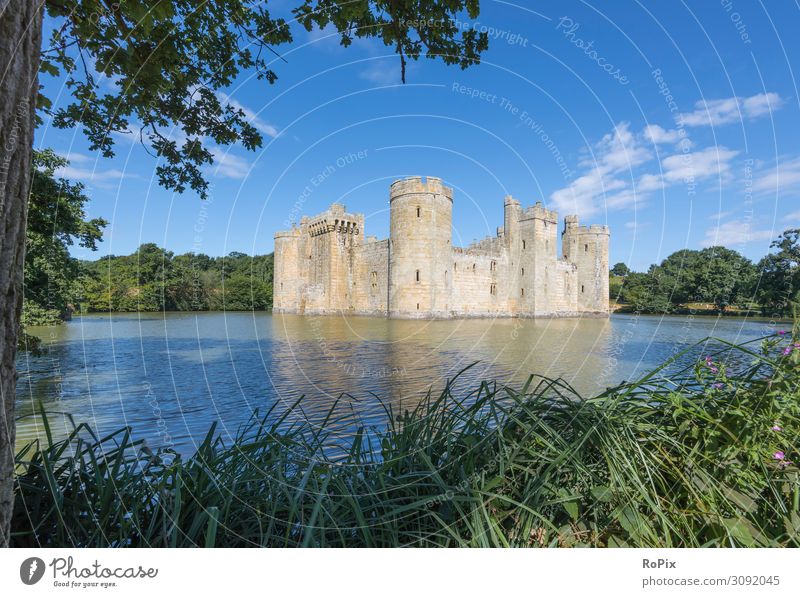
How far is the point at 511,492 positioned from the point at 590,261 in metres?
38.5

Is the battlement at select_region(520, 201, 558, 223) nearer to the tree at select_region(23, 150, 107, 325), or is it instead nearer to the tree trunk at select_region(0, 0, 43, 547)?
the tree at select_region(23, 150, 107, 325)

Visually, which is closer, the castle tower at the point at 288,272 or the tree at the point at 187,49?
the tree at the point at 187,49

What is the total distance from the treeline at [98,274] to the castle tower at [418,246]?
9836 millimetres

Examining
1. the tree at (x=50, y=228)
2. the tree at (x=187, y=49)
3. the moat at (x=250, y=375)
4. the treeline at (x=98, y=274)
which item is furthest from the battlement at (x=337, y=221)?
the tree at (x=187, y=49)

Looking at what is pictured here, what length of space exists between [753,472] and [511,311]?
3158cm


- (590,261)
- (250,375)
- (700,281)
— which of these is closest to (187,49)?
(250,375)

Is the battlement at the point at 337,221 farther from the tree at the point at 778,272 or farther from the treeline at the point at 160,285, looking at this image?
the tree at the point at 778,272

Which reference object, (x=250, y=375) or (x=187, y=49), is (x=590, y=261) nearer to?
(x=250, y=375)

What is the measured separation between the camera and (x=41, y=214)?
16.3 ft

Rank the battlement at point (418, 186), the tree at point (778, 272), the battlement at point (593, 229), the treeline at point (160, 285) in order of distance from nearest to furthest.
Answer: the tree at point (778, 272) → the battlement at point (418, 186) → the treeline at point (160, 285) → the battlement at point (593, 229)

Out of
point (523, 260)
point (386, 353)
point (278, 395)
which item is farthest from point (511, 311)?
point (278, 395)

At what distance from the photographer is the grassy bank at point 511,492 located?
4.66 feet

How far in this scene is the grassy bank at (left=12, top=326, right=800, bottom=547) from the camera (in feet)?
4.66

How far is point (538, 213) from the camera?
3058cm
